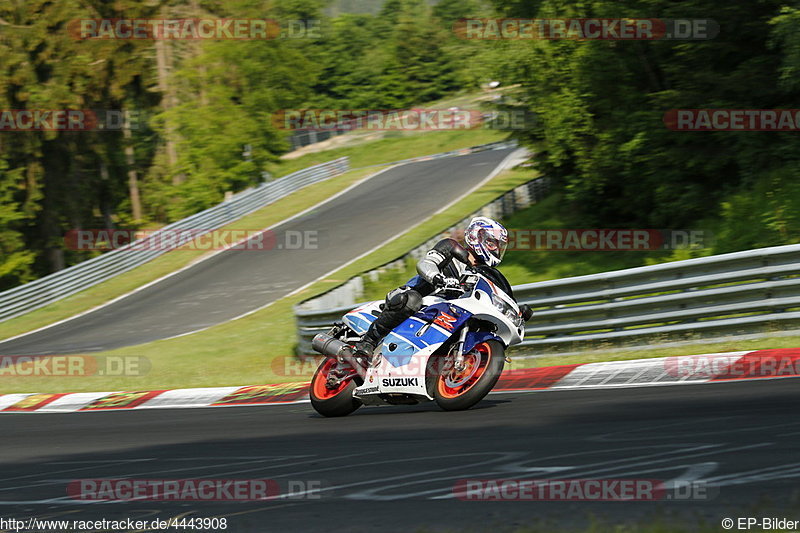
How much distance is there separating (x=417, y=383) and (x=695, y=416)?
268 cm

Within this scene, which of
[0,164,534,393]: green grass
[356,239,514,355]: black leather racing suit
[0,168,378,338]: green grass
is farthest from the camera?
[0,168,378,338]: green grass

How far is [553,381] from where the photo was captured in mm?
10109

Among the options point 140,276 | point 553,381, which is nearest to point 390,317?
point 553,381

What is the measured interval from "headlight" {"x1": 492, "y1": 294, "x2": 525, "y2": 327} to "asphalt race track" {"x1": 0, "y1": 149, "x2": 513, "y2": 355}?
1445 cm

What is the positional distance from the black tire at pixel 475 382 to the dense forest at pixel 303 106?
8.70m

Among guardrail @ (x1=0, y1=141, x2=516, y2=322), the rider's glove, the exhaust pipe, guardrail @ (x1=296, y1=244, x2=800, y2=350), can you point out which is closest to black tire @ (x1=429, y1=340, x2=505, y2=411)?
the rider's glove

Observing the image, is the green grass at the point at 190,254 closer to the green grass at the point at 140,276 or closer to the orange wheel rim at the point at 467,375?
the green grass at the point at 140,276

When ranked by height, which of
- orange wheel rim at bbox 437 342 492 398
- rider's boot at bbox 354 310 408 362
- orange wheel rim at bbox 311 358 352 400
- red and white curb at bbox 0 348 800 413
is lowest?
red and white curb at bbox 0 348 800 413

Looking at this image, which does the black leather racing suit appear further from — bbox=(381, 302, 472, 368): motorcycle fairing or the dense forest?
the dense forest

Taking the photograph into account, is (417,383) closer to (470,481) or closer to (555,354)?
(470,481)

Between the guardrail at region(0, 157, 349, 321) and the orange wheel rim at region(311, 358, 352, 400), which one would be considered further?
the guardrail at region(0, 157, 349, 321)

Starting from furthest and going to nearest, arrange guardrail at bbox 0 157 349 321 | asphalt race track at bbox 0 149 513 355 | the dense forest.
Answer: guardrail at bbox 0 157 349 321, asphalt race track at bbox 0 149 513 355, the dense forest

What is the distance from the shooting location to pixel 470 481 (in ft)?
17.3

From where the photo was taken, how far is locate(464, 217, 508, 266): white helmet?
8.55 meters
